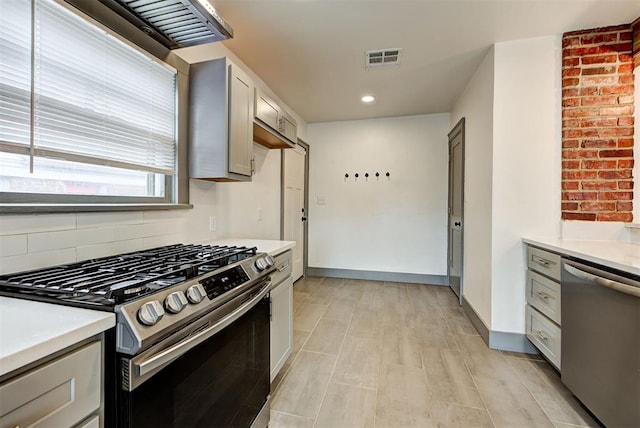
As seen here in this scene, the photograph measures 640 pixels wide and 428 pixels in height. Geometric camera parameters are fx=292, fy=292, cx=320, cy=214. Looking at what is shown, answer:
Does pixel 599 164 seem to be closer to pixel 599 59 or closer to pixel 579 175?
pixel 579 175

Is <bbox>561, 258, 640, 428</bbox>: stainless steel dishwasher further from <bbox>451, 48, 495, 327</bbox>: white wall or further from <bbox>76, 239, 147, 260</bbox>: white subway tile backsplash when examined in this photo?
<bbox>76, 239, 147, 260</bbox>: white subway tile backsplash

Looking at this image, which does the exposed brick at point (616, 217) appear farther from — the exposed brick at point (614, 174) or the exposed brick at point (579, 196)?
the exposed brick at point (614, 174)

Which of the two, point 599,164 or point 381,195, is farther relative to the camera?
point 381,195

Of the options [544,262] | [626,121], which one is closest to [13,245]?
[544,262]

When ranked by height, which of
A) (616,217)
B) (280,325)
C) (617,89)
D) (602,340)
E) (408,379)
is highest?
(617,89)

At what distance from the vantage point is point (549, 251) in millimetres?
1967

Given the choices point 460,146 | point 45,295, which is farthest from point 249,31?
point 460,146

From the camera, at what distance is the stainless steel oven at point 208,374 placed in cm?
76

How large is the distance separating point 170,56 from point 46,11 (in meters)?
0.61

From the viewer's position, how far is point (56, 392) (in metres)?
0.61

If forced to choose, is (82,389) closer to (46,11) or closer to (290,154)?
(46,11)

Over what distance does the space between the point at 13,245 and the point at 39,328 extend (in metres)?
0.66

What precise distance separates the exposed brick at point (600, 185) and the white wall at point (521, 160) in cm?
18

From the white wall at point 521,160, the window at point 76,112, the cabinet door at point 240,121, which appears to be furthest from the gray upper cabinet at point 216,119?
the white wall at point 521,160
